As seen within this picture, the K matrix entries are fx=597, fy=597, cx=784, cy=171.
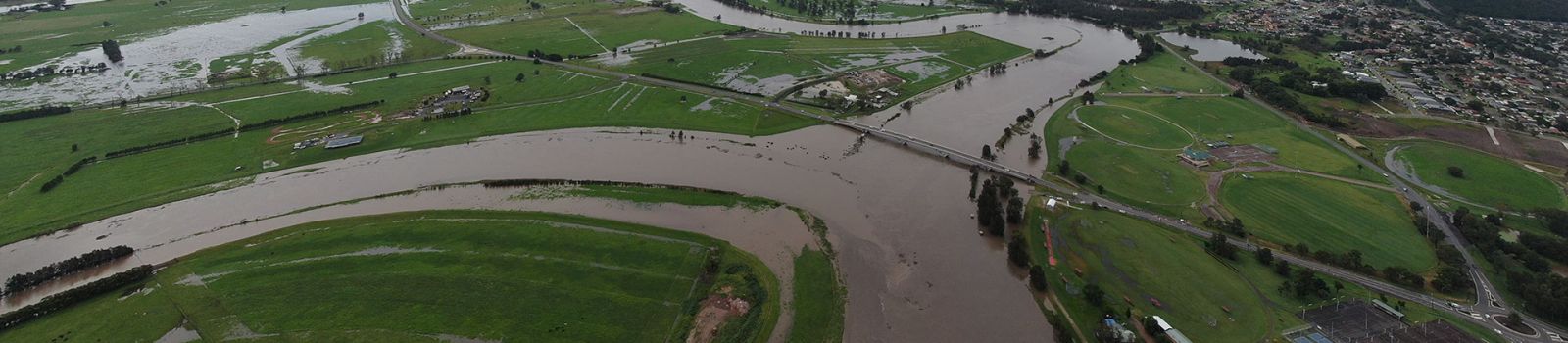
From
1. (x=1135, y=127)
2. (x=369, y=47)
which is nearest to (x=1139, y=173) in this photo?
(x=1135, y=127)

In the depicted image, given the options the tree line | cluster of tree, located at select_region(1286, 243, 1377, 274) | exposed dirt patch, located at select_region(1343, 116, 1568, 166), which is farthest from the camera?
exposed dirt patch, located at select_region(1343, 116, 1568, 166)

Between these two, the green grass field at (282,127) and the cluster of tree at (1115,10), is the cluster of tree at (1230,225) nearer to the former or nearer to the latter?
the green grass field at (282,127)

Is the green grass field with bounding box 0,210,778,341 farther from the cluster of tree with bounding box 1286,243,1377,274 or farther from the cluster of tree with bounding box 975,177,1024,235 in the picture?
the cluster of tree with bounding box 1286,243,1377,274

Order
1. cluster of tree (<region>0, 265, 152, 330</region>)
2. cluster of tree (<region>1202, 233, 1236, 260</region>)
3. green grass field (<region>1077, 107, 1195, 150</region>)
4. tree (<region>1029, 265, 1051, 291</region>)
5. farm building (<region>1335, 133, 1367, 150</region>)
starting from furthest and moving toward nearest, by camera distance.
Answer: green grass field (<region>1077, 107, 1195, 150</region>) < farm building (<region>1335, 133, 1367, 150</region>) < cluster of tree (<region>1202, 233, 1236, 260</region>) < tree (<region>1029, 265, 1051, 291</region>) < cluster of tree (<region>0, 265, 152, 330</region>)

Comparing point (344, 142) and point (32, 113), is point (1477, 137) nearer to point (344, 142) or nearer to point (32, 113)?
point (344, 142)

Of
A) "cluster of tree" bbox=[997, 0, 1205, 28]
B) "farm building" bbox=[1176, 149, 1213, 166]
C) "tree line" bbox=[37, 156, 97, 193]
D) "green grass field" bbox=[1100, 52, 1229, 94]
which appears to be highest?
"cluster of tree" bbox=[997, 0, 1205, 28]

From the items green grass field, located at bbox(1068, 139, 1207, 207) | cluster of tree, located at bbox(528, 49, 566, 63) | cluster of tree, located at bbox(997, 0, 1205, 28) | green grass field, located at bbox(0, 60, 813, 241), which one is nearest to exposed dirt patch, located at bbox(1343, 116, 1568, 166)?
green grass field, located at bbox(1068, 139, 1207, 207)
